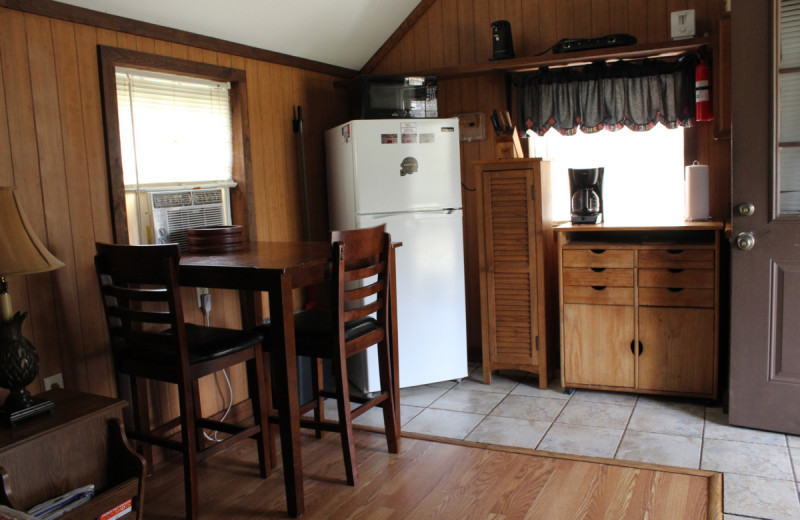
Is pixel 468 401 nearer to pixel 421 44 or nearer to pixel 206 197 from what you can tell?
pixel 206 197

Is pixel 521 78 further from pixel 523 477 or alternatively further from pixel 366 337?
pixel 523 477

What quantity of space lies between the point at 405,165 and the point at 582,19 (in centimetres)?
131

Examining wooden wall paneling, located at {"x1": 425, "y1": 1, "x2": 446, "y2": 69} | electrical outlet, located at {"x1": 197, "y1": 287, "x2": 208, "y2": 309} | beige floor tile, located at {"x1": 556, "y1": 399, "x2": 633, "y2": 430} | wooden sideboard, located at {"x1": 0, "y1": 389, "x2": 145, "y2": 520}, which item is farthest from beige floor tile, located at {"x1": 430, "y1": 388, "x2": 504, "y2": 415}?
wooden wall paneling, located at {"x1": 425, "y1": 1, "x2": 446, "y2": 69}

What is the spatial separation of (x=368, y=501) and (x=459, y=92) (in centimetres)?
258

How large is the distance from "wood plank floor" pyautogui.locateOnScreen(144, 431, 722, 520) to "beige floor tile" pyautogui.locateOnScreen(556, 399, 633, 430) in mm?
421

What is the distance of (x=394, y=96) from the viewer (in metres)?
3.63

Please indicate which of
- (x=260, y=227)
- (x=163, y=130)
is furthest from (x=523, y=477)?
(x=163, y=130)

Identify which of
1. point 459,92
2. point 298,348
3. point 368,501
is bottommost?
point 368,501

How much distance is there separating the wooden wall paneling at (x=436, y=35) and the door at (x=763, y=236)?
1773 mm

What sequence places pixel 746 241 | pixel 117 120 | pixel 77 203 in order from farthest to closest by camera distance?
pixel 746 241 < pixel 117 120 < pixel 77 203

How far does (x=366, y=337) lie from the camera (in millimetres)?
→ 2658

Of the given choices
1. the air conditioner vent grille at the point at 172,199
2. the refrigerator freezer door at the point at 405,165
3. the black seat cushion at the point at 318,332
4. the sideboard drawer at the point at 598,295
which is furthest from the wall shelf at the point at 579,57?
the black seat cushion at the point at 318,332

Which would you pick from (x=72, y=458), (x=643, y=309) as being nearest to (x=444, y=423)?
(x=643, y=309)

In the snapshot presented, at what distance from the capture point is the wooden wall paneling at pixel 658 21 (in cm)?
346
